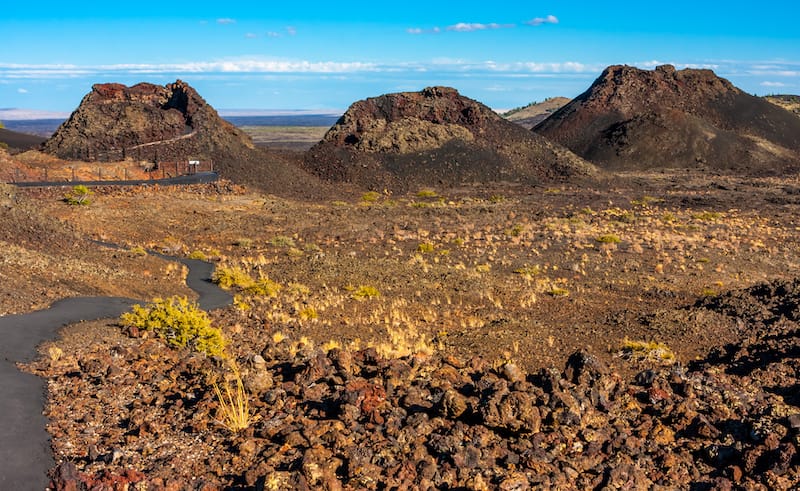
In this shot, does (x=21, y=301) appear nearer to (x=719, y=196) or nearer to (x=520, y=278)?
(x=520, y=278)

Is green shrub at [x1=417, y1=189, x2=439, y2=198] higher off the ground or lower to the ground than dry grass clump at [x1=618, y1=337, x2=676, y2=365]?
higher

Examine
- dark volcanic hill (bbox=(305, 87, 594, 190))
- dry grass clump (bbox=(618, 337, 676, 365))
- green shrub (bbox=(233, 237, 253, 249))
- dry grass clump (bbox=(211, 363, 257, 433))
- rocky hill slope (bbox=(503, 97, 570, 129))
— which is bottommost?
green shrub (bbox=(233, 237, 253, 249))

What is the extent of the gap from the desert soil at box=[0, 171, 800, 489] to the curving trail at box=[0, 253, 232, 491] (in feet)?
0.96

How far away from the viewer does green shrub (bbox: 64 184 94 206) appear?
131 feet

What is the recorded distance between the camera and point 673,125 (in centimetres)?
8212

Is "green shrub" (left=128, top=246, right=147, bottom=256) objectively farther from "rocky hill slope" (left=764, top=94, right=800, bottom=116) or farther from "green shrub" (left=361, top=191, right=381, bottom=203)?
"rocky hill slope" (left=764, top=94, right=800, bottom=116)

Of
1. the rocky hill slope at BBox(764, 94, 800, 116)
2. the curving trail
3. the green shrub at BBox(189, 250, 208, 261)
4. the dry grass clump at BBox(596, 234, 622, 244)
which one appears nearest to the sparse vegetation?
the dry grass clump at BBox(596, 234, 622, 244)

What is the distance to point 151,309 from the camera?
1767 centimetres

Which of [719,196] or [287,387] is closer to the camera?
[287,387]

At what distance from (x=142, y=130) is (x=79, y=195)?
14.4 meters

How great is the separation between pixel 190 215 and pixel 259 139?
140 m

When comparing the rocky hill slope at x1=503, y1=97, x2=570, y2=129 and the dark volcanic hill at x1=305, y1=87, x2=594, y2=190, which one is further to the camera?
the rocky hill slope at x1=503, y1=97, x2=570, y2=129

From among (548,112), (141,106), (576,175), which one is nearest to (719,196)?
(576,175)

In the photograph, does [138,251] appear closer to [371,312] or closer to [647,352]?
[371,312]
